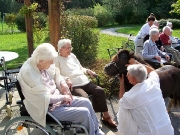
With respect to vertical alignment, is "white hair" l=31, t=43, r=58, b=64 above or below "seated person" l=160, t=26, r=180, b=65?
above

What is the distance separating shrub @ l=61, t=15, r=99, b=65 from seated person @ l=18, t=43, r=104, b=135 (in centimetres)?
398

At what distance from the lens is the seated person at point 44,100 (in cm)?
278

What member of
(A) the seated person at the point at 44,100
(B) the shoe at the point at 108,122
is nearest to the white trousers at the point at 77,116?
(A) the seated person at the point at 44,100

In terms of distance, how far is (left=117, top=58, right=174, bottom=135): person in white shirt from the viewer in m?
2.46

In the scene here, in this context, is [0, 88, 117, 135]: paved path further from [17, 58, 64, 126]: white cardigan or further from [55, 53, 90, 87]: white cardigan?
[17, 58, 64, 126]: white cardigan

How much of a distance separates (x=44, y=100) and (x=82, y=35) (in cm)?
453

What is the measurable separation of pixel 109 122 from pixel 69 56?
1140 mm

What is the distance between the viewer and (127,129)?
265 cm

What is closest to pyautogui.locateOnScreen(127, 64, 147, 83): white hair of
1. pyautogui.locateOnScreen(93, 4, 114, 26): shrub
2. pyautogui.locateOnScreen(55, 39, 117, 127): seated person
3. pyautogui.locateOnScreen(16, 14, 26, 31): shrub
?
pyautogui.locateOnScreen(55, 39, 117, 127): seated person

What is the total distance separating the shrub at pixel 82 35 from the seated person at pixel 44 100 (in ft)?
13.0

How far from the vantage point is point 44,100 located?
279 centimetres

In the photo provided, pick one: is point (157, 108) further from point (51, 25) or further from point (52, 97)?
point (51, 25)

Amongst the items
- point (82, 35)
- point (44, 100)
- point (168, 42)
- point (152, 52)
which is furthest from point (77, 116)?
point (82, 35)

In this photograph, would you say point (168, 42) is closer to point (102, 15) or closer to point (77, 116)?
point (77, 116)
